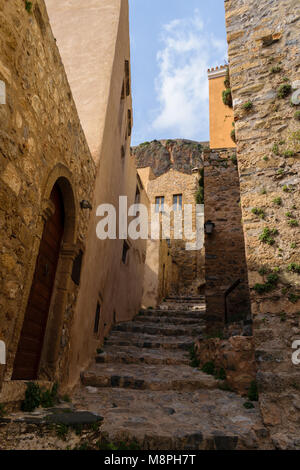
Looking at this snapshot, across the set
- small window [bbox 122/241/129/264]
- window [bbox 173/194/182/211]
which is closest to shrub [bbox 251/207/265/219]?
small window [bbox 122/241/129/264]

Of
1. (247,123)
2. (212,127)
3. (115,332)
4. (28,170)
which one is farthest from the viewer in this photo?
(212,127)

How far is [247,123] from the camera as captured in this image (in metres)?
4.70

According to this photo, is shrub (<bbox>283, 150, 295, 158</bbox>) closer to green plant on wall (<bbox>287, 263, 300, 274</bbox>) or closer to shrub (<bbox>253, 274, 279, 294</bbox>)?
green plant on wall (<bbox>287, 263, 300, 274</bbox>)

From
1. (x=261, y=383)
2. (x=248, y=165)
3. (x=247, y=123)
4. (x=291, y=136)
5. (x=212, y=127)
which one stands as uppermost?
(x=212, y=127)

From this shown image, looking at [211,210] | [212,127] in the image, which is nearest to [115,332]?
[211,210]

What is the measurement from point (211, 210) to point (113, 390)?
5.41 m

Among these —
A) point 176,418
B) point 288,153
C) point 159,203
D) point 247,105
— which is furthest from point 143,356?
point 159,203

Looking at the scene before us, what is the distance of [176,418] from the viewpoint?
11.3ft

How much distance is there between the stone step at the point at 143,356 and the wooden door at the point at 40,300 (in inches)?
97.9

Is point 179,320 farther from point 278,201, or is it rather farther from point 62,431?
point 62,431

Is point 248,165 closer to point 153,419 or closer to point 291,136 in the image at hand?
point 291,136

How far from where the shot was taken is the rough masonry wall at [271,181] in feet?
11.4

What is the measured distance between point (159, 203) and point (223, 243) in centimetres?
1709

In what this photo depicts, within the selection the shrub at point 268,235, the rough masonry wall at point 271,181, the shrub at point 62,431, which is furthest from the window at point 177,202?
the shrub at point 62,431
